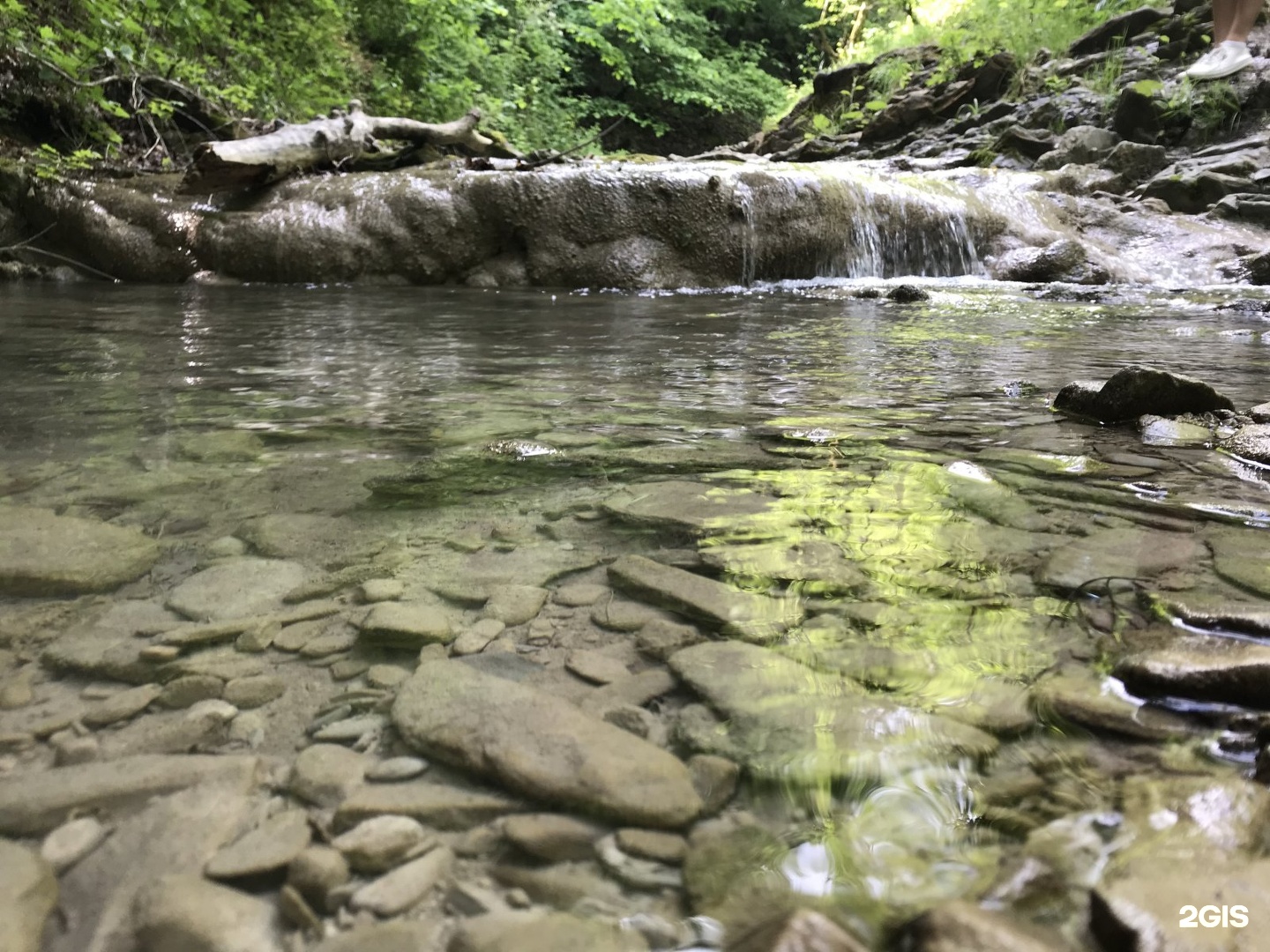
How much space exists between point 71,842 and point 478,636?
1.61 ft

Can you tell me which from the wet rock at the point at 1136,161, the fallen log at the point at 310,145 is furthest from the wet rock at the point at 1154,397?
the wet rock at the point at 1136,161

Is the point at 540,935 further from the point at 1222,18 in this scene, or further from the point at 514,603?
the point at 1222,18

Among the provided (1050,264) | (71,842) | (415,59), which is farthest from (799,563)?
(415,59)

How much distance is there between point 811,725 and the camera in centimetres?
88

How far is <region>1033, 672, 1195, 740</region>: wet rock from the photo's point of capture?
861 mm

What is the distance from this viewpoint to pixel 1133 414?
223cm

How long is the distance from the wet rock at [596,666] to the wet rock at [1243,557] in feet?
3.13

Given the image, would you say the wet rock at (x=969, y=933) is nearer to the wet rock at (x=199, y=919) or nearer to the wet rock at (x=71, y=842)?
the wet rock at (x=199, y=919)

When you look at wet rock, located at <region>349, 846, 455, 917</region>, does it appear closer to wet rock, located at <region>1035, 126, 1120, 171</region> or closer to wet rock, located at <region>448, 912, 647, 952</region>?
wet rock, located at <region>448, 912, 647, 952</region>

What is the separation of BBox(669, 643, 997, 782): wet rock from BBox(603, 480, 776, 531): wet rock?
49 cm

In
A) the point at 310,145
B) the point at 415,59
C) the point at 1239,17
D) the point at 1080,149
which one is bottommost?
the point at 310,145

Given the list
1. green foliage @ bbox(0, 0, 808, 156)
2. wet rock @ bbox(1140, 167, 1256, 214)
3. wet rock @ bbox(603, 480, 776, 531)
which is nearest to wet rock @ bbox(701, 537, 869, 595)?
→ wet rock @ bbox(603, 480, 776, 531)

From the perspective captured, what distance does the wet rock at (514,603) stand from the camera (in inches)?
45.8

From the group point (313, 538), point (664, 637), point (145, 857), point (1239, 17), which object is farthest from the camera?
point (1239, 17)
